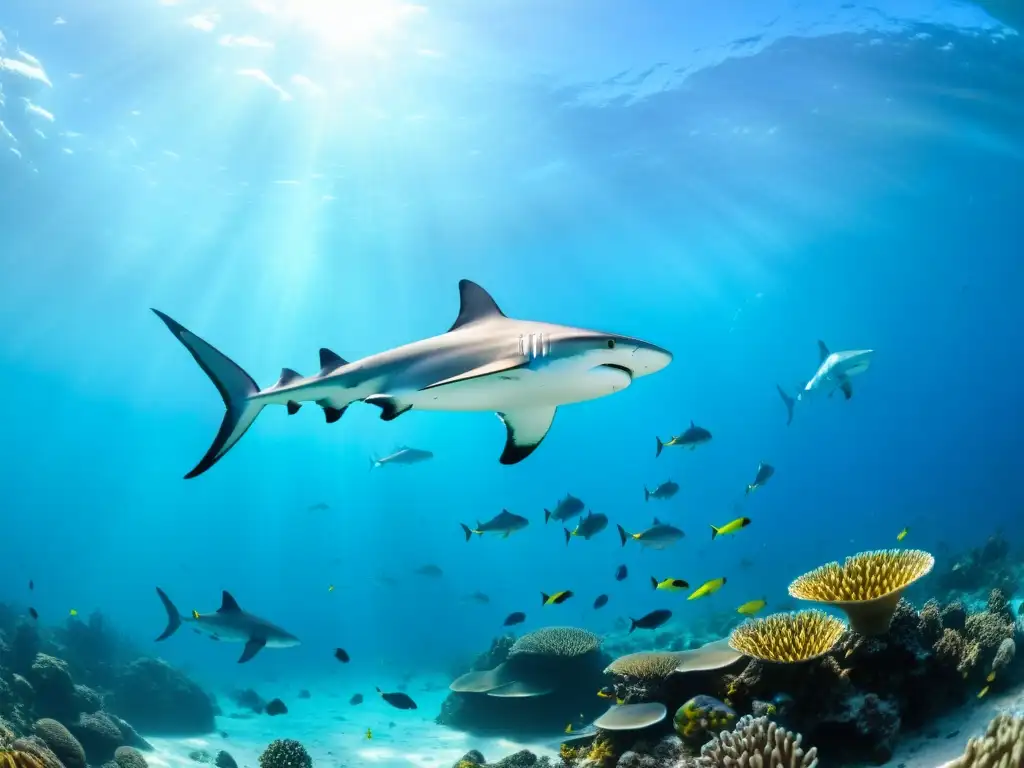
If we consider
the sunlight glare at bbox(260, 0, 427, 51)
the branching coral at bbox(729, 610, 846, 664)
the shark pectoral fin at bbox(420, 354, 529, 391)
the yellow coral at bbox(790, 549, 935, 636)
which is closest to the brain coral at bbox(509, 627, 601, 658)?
the branching coral at bbox(729, 610, 846, 664)

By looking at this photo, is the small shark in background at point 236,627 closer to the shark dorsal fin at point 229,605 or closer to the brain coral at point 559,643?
the shark dorsal fin at point 229,605

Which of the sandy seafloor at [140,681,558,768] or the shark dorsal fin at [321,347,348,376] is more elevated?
the shark dorsal fin at [321,347,348,376]

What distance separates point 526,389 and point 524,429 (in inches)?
34.7

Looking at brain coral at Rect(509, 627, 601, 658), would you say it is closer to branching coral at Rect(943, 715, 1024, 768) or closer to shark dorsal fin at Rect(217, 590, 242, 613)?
shark dorsal fin at Rect(217, 590, 242, 613)

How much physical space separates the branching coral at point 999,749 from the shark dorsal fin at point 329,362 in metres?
5.19

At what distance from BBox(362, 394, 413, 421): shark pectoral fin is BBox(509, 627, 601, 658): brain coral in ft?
28.0

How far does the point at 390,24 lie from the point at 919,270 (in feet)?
188

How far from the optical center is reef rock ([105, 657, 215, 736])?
1748cm

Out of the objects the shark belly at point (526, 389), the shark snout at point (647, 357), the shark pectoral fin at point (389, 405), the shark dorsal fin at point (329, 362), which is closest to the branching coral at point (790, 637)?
the shark belly at point (526, 389)

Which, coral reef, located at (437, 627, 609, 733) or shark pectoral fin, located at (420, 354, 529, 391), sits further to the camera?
coral reef, located at (437, 627, 609, 733)

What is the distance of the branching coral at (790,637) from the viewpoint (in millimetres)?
5180

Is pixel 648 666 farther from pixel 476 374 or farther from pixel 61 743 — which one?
pixel 61 743

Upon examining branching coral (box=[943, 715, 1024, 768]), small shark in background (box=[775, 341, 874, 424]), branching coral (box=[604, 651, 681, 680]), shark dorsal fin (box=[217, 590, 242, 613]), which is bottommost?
branching coral (box=[943, 715, 1024, 768])

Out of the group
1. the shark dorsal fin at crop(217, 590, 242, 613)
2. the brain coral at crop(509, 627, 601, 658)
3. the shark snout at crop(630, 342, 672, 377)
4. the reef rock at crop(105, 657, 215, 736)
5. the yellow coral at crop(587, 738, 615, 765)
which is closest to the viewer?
the shark snout at crop(630, 342, 672, 377)
